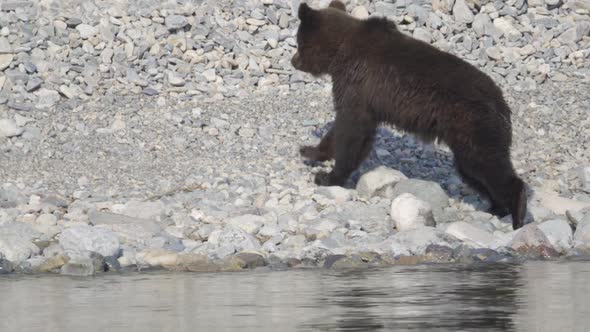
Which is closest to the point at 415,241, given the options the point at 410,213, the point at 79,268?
the point at 410,213

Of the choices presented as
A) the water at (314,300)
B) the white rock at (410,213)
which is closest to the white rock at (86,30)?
the white rock at (410,213)

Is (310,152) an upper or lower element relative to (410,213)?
upper

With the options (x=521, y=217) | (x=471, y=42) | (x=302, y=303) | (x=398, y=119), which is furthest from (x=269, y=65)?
(x=302, y=303)

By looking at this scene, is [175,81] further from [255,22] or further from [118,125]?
[255,22]

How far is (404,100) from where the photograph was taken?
1112 centimetres

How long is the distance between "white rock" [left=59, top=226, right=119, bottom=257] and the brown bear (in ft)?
8.93

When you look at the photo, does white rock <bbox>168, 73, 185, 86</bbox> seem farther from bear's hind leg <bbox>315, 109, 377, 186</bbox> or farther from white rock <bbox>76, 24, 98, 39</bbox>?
bear's hind leg <bbox>315, 109, 377, 186</bbox>

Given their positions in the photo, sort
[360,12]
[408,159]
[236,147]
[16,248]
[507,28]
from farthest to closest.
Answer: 1. [507,28]
2. [360,12]
3. [236,147]
4. [408,159]
5. [16,248]

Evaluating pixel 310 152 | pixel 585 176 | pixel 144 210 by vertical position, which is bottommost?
pixel 144 210

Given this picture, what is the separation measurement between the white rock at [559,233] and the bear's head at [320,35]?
Result: 8.80 feet

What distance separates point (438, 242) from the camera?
9.80m

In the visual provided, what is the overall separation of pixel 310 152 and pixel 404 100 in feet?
5.10

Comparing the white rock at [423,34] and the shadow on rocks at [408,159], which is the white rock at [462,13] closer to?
the white rock at [423,34]

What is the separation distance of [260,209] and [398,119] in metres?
1.41
